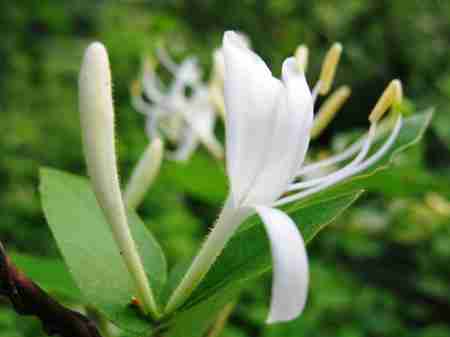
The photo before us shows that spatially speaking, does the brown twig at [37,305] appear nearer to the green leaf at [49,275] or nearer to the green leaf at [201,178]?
the green leaf at [49,275]

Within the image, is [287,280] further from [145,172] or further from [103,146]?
[145,172]

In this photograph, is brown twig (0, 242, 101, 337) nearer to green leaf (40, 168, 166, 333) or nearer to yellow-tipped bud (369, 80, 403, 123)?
green leaf (40, 168, 166, 333)

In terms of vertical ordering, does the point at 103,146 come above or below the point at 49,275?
above

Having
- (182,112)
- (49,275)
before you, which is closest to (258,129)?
(49,275)

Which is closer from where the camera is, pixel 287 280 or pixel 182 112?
pixel 287 280

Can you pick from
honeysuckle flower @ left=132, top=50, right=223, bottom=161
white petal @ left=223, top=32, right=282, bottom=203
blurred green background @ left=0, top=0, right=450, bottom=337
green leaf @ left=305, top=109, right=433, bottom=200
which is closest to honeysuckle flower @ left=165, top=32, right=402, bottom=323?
white petal @ left=223, top=32, right=282, bottom=203

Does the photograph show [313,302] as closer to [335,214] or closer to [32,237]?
[32,237]
